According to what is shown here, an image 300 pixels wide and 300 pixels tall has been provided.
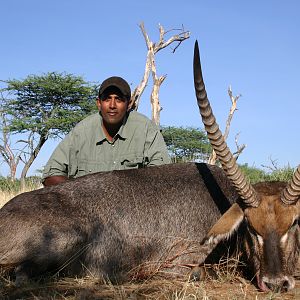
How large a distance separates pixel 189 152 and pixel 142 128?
2246cm

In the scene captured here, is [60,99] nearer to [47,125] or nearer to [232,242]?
[47,125]

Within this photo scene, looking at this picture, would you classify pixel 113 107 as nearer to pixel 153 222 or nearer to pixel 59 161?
pixel 59 161

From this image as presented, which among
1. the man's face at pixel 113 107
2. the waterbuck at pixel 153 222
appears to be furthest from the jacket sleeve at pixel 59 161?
the waterbuck at pixel 153 222

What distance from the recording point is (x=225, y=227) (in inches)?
168

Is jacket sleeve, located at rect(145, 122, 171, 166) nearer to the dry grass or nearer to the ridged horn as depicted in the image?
the dry grass

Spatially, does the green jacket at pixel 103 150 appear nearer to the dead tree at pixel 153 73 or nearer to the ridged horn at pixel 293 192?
the ridged horn at pixel 293 192

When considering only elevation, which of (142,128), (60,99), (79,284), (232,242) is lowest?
(79,284)

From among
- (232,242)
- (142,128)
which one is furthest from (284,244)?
(142,128)

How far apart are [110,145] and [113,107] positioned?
49cm

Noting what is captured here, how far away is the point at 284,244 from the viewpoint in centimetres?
400

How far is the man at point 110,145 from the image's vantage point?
21.7 feet

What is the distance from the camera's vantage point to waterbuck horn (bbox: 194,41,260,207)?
3.92 meters

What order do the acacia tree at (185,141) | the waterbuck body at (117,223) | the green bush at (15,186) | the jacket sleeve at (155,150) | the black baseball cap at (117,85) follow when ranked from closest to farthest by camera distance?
the waterbuck body at (117,223) → the jacket sleeve at (155,150) → the black baseball cap at (117,85) → the green bush at (15,186) → the acacia tree at (185,141)

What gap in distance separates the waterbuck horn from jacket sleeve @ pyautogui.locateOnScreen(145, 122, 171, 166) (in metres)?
2.17
